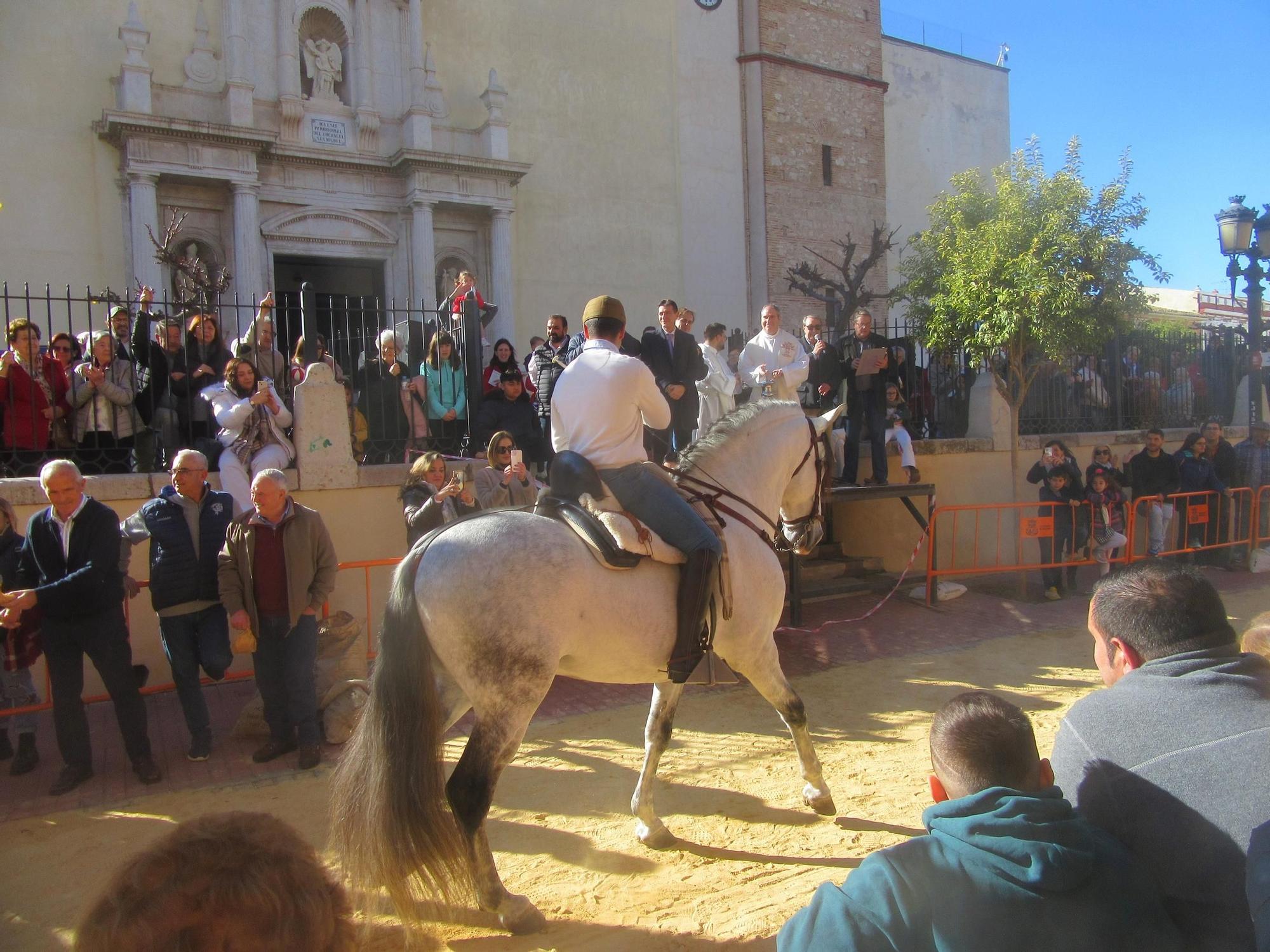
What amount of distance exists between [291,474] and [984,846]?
24.4ft

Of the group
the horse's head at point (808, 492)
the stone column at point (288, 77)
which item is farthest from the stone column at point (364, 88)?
the horse's head at point (808, 492)

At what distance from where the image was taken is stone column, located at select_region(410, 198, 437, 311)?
54.8 ft

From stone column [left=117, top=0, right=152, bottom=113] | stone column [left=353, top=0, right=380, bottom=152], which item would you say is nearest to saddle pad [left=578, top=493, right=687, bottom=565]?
stone column [left=117, top=0, right=152, bottom=113]

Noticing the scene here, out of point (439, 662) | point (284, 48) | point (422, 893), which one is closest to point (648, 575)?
point (439, 662)

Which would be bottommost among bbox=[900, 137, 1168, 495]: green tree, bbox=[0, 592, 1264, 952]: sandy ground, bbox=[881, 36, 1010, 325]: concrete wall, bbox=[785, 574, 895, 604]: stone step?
bbox=[0, 592, 1264, 952]: sandy ground

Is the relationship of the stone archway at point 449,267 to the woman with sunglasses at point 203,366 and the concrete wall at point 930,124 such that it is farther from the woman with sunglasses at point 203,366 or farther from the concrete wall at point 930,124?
the concrete wall at point 930,124

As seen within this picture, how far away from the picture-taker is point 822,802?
4.95 metres

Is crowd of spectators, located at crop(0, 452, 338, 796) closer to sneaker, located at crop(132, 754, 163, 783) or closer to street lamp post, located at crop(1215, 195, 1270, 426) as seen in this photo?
sneaker, located at crop(132, 754, 163, 783)

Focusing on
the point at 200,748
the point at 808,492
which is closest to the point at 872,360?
the point at 808,492

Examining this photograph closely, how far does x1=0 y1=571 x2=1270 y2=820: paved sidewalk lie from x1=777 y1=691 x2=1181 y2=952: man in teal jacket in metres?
5.00

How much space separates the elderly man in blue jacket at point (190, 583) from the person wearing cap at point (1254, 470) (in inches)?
536

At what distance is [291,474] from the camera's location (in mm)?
8086

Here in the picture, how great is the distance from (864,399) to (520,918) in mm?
8624

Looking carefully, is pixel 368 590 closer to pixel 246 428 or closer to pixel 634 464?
pixel 246 428
